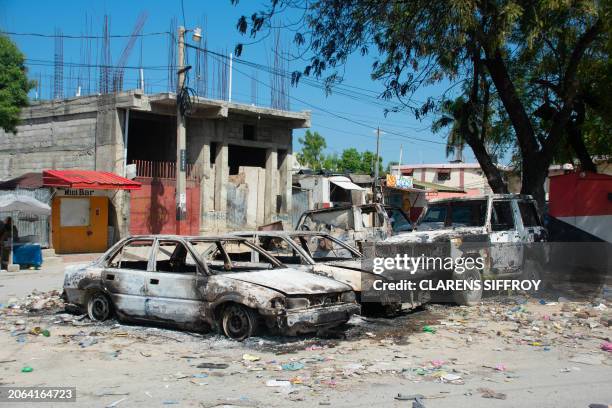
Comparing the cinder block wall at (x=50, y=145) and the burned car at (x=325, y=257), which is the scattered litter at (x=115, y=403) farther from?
the cinder block wall at (x=50, y=145)

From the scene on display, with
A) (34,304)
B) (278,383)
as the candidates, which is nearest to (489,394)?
(278,383)

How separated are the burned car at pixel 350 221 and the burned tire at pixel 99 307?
4928mm

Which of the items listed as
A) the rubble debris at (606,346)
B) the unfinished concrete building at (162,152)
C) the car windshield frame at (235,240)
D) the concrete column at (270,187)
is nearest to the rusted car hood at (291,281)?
the car windshield frame at (235,240)

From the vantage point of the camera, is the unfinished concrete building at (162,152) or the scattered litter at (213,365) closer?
the scattered litter at (213,365)

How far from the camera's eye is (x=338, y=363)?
6.44 m

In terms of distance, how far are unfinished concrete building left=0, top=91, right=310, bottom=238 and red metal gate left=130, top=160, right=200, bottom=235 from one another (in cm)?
4

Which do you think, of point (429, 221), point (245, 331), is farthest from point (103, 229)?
point (245, 331)

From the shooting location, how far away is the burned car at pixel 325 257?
8531 millimetres

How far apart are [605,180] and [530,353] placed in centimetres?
823

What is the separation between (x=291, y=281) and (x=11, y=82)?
14.4 m

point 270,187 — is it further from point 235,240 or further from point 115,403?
point 115,403

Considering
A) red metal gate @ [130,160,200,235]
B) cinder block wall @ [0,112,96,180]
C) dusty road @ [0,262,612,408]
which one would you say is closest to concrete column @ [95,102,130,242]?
red metal gate @ [130,160,200,235]

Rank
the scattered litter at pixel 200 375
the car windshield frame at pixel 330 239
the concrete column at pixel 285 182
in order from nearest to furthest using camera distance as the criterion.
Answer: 1. the scattered litter at pixel 200 375
2. the car windshield frame at pixel 330 239
3. the concrete column at pixel 285 182

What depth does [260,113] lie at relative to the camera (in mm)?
25109
